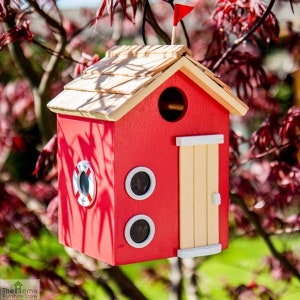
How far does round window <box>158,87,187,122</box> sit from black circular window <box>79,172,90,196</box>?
0.99ft

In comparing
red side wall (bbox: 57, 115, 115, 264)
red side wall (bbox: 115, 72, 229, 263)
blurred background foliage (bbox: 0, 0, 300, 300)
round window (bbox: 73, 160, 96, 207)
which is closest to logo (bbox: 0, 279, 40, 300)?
blurred background foliage (bbox: 0, 0, 300, 300)

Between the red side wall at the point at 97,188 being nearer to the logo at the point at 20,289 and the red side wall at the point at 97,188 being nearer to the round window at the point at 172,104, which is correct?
the round window at the point at 172,104

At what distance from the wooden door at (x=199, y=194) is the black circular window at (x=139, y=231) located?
12cm

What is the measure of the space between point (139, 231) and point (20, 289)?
6.14 feet

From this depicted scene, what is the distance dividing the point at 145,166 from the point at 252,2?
1026 mm

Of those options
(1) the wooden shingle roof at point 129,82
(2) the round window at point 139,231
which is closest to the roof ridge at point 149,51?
(1) the wooden shingle roof at point 129,82

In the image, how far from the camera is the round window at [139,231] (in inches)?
90.3

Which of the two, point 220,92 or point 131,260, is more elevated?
point 220,92

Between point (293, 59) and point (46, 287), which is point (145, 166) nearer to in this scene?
point (46, 287)

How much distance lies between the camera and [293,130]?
336 cm

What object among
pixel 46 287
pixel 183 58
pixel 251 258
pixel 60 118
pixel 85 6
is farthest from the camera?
pixel 251 258

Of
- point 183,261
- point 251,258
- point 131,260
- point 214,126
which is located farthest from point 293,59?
point 251,258

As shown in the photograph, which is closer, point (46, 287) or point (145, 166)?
point (145, 166)

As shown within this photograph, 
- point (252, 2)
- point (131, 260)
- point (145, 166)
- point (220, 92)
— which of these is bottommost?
point (131, 260)
